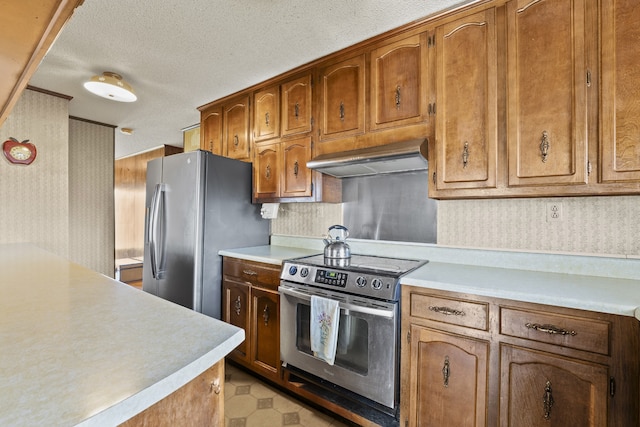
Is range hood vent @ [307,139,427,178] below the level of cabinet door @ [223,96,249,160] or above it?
below

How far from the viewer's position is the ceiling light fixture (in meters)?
2.31

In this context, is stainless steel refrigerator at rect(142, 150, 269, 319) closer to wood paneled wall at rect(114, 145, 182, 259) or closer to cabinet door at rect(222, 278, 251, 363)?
cabinet door at rect(222, 278, 251, 363)

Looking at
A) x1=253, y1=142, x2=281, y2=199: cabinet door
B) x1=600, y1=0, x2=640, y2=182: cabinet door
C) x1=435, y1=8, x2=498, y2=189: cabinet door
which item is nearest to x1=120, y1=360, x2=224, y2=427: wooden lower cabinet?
x1=435, y1=8, x2=498, y2=189: cabinet door

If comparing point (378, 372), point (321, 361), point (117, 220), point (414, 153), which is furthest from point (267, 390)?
point (117, 220)

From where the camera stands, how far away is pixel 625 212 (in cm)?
152

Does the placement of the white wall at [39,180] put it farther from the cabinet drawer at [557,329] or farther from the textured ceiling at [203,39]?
the cabinet drawer at [557,329]

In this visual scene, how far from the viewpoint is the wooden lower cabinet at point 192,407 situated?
1.77 ft

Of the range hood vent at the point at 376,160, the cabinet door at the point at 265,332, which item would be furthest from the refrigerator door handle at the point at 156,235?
the range hood vent at the point at 376,160

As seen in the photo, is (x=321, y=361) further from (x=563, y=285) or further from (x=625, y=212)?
(x=625, y=212)

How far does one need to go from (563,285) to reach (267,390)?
1.93 meters

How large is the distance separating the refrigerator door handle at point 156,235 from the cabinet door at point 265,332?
3.09 feet

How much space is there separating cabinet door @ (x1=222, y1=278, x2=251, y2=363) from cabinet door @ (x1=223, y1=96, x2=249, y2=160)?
119 cm

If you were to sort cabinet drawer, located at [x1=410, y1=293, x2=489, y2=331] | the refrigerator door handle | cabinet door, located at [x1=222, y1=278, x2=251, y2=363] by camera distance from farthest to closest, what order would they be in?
the refrigerator door handle → cabinet door, located at [x1=222, y1=278, x2=251, y2=363] → cabinet drawer, located at [x1=410, y1=293, x2=489, y2=331]

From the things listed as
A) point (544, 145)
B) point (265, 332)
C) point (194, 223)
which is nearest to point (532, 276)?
point (544, 145)
